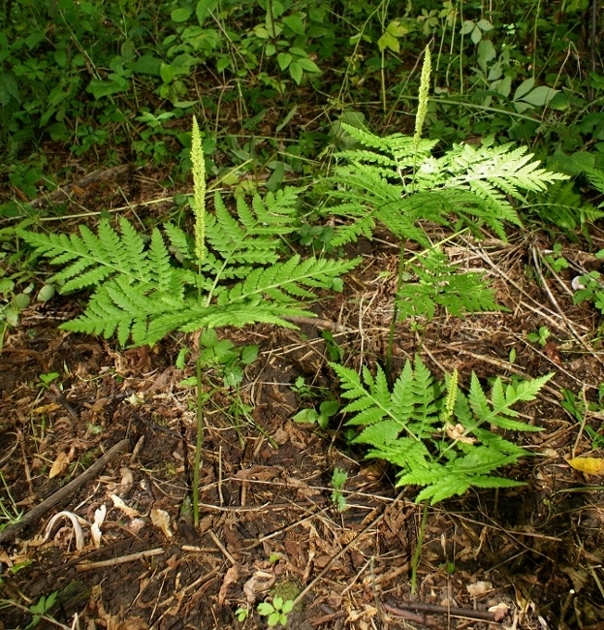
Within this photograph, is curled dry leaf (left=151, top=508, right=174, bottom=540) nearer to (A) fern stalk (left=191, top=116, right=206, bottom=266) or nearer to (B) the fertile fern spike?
(A) fern stalk (left=191, top=116, right=206, bottom=266)

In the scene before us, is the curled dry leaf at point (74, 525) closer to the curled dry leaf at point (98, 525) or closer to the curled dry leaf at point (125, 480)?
the curled dry leaf at point (98, 525)

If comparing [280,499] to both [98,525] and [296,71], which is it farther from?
[296,71]

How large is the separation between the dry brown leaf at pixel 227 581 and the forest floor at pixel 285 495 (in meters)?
0.01

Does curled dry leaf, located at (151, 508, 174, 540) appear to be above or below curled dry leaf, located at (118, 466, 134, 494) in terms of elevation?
below

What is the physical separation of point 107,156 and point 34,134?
645 mm

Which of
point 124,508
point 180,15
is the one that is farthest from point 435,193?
point 180,15

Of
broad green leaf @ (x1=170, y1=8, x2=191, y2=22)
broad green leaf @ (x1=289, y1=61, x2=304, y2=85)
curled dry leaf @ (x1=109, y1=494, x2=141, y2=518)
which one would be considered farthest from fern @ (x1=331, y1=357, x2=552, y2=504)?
broad green leaf @ (x1=170, y1=8, x2=191, y2=22)

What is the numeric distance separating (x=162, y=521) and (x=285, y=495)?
513mm

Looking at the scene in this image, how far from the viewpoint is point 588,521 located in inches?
82.6

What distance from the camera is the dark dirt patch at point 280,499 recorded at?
76.9 inches

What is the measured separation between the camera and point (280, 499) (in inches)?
88.8

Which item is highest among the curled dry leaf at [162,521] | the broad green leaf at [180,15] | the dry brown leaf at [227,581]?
the broad green leaf at [180,15]

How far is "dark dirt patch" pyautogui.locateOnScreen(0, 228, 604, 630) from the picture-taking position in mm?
1952

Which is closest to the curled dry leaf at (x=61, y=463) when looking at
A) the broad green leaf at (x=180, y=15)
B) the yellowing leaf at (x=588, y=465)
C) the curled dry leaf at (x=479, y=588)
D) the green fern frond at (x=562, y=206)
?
the curled dry leaf at (x=479, y=588)
